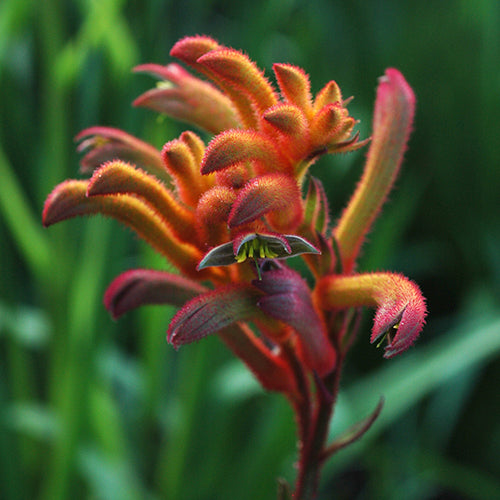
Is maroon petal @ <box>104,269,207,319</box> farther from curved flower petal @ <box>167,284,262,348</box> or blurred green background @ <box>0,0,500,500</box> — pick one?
blurred green background @ <box>0,0,500,500</box>

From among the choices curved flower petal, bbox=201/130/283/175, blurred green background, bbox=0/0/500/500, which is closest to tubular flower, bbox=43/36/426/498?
curved flower petal, bbox=201/130/283/175

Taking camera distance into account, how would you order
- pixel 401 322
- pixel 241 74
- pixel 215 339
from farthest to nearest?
1. pixel 215 339
2. pixel 241 74
3. pixel 401 322

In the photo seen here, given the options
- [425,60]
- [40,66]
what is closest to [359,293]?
[425,60]

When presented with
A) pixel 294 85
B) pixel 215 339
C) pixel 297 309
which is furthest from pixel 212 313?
pixel 215 339

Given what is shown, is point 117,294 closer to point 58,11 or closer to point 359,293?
point 359,293

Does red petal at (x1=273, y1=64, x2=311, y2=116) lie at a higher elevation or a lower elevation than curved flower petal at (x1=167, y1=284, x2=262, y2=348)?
higher

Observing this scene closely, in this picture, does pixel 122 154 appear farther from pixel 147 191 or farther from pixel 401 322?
pixel 401 322

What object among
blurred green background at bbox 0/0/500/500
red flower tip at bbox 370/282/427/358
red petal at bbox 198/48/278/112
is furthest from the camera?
blurred green background at bbox 0/0/500/500

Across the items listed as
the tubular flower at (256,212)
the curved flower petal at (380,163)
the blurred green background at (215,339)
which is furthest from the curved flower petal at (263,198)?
the blurred green background at (215,339)
